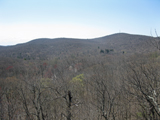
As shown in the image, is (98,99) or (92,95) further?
(92,95)

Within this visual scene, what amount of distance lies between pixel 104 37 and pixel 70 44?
149 feet

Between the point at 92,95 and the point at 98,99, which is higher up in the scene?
the point at 98,99

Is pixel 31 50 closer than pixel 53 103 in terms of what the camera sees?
No

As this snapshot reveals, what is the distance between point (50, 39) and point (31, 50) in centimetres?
3374

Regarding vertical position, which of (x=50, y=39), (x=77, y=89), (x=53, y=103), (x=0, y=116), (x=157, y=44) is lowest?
(x=77, y=89)

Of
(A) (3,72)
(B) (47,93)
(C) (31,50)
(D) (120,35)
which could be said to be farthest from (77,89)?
(D) (120,35)

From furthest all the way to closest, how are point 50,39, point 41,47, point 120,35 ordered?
point 50,39, point 120,35, point 41,47

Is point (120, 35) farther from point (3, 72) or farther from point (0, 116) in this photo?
point (0, 116)

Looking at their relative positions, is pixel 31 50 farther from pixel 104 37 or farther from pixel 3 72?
pixel 104 37

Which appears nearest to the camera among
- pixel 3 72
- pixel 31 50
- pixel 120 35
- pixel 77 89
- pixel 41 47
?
pixel 77 89

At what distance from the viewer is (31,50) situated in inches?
3558

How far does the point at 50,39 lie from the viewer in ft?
392

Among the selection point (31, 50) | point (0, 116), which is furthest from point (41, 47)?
point (0, 116)

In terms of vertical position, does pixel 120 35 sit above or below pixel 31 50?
above
